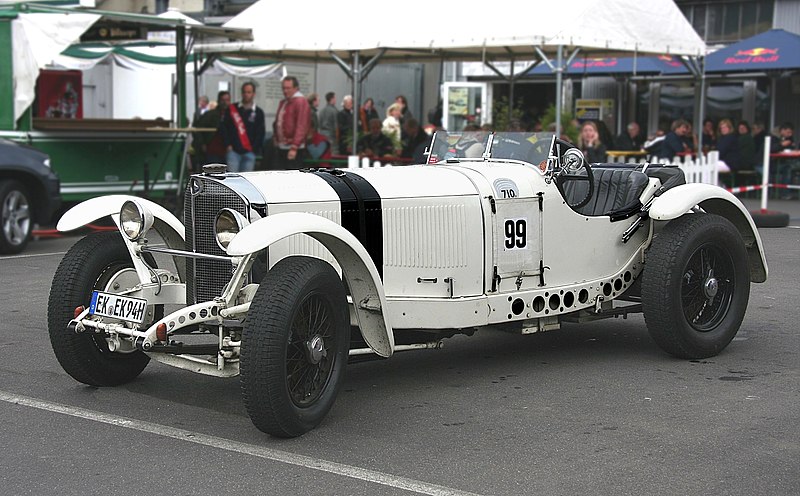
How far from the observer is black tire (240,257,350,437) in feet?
16.0

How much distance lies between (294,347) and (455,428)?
87 centimetres

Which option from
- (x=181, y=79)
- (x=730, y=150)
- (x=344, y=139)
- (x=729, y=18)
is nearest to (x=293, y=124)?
(x=181, y=79)

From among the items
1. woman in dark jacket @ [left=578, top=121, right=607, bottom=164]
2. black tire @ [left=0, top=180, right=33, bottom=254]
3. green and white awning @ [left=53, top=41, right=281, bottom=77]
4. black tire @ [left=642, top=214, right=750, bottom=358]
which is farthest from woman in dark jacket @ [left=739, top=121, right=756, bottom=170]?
black tire @ [left=642, top=214, right=750, bottom=358]

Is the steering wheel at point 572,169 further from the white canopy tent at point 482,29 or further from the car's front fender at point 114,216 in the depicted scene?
the white canopy tent at point 482,29

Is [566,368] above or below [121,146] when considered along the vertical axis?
below

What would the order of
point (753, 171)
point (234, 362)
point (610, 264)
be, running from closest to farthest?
point (234, 362), point (610, 264), point (753, 171)

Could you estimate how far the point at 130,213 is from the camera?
5.89m

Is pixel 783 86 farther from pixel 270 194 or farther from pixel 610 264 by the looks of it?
pixel 270 194

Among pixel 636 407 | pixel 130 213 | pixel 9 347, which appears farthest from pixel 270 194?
pixel 9 347

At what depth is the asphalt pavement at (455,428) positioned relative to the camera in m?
4.53

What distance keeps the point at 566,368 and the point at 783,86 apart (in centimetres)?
1850

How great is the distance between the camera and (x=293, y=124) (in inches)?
679

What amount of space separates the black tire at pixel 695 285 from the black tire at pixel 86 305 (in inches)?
121

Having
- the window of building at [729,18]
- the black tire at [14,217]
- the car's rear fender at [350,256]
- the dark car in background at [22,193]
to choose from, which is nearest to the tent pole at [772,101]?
the window of building at [729,18]
